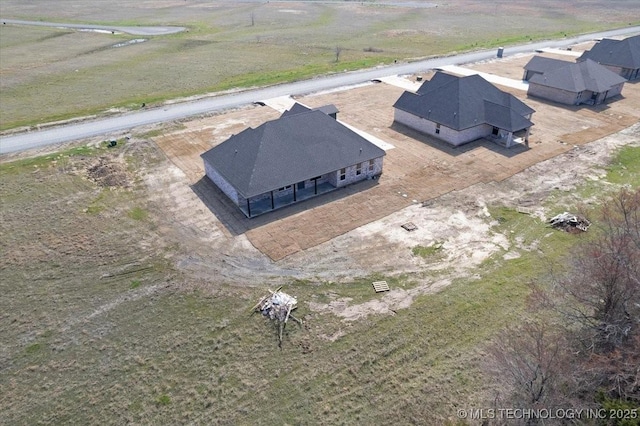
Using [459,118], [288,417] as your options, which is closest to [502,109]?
[459,118]

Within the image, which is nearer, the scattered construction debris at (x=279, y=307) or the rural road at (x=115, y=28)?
the scattered construction debris at (x=279, y=307)

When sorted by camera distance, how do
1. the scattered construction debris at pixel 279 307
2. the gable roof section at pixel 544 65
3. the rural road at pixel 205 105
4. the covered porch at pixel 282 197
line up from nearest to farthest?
the scattered construction debris at pixel 279 307
the covered porch at pixel 282 197
the rural road at pixel 205 105
the gable roof section at pixel 544 65

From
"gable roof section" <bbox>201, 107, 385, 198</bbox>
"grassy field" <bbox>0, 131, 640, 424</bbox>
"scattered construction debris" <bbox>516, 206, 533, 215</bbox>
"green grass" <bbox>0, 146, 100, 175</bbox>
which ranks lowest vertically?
"grassy field" <bbox>0, 131, 640, 424</bbox>

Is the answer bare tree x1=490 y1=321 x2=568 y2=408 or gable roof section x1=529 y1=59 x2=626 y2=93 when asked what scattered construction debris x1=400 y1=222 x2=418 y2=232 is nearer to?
bare tree x1=490 y1=321 x2=568 y2=408

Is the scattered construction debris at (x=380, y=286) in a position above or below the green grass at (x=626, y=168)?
below

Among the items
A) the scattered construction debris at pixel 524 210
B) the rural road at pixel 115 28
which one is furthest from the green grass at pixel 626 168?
the rural road at pixel 115 28

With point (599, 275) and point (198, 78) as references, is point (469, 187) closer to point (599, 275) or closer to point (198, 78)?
point (599, 275)

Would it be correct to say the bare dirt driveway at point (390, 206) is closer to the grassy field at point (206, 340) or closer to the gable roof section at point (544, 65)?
the grassy field at point (206, 340)

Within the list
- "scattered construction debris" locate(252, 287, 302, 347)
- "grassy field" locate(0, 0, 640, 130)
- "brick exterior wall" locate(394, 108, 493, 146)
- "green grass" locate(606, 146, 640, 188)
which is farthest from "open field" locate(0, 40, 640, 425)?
"grassy field" locate(0, 0, 640, 130)
